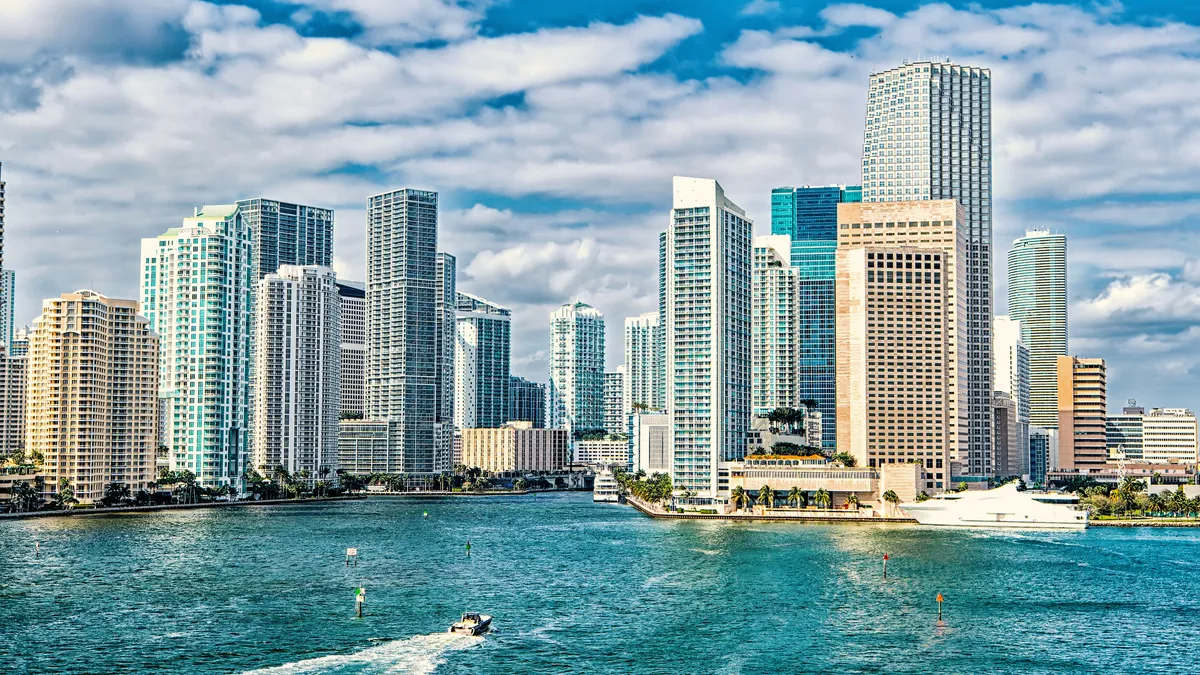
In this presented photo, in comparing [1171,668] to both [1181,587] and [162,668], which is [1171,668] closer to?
[1181,587]

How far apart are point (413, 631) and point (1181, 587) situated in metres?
97.8

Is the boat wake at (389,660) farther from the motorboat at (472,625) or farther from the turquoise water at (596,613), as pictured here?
the motorboat at (472,625)

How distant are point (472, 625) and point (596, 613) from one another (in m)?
19.0

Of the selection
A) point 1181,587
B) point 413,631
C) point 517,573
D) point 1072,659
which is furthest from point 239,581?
point 1181,587

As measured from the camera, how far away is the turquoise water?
108 m

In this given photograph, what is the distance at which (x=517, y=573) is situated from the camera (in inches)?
6619

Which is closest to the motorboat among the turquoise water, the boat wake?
the boat wake

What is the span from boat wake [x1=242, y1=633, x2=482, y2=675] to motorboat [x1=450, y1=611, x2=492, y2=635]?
1.08 metres

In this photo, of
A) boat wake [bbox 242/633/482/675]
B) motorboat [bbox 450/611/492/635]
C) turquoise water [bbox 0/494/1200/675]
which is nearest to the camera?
boat wake [bbox 242/633/482/675]

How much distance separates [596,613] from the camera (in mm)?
132125

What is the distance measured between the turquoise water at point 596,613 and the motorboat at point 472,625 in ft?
6.56

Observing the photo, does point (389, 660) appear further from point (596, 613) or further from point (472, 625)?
point (596, 613)

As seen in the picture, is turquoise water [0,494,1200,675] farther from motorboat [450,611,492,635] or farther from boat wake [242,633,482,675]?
motorboat [450,611,492,635]

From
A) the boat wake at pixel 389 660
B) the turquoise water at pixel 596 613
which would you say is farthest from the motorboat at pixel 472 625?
the turquoise water at pixel 596 613
